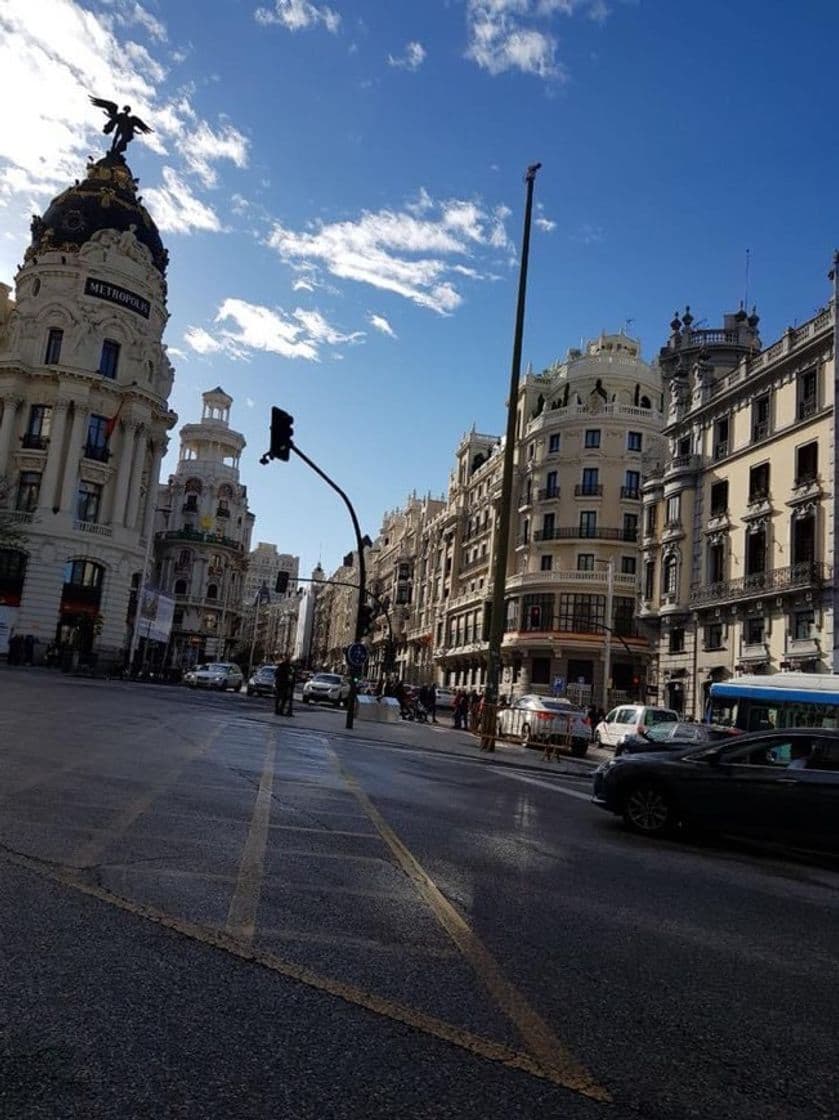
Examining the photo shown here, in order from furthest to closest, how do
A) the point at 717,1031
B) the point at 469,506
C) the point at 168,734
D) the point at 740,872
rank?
the point at 469,506
the point at 168,734
the point at 740,872
the point at 717,1031

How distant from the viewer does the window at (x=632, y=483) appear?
187ft

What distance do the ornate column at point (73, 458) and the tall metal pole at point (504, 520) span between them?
35733 mm

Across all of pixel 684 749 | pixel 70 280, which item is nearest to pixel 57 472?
pixel 70 280

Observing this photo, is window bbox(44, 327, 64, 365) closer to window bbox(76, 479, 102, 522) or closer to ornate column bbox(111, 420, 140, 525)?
ornate column bbox(111, 420, 140, 525)

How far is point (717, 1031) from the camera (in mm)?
3607

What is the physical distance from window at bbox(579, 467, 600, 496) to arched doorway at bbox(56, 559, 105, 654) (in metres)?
31.1

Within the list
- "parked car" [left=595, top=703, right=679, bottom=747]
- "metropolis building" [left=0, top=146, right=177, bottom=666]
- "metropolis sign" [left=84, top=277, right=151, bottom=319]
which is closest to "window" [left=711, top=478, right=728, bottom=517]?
"parked car" [left=595, top=703, right=679, bottom=747]

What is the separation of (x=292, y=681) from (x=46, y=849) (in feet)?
67.3

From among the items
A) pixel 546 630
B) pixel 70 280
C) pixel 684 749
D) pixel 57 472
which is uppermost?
pixel 70 280

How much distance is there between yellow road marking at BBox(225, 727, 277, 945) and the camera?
4.47 metres

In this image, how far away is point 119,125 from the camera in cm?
5750

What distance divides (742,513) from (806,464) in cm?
408

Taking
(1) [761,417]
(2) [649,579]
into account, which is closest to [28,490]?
(2) [649,579]

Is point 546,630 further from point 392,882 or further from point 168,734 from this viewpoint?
point 392,882
